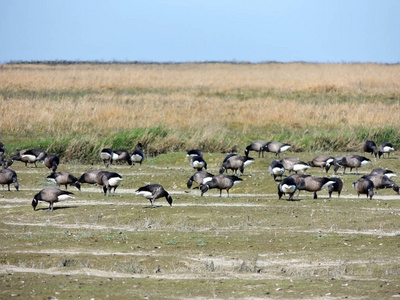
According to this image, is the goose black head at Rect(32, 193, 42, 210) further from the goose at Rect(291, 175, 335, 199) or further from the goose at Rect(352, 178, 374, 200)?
the goose at Rect(352, 178, 374, 200)

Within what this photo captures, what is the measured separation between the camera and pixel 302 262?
516 inches

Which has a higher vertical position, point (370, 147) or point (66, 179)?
point (370, 147)

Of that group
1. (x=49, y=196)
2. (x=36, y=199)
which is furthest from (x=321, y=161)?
(x=36, y=199)

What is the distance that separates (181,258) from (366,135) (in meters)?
20.8

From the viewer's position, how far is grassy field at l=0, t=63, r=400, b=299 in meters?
11.3

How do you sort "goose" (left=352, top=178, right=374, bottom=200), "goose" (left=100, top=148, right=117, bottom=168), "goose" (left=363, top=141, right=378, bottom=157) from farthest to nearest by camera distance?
"goose" (left=363, top=141, right=378, bottom=157)
"goose" (left=100, top=148, right=117, bottom=168)
"goose" (left=352, top=178, right=374, bottom=200)

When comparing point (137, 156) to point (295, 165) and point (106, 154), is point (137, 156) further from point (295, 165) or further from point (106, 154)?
point (295, 165)

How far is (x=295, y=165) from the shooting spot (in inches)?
967

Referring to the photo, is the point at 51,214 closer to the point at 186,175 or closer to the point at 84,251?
the point at 84,251

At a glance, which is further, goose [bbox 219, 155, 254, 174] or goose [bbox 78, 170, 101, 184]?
goose [bbox 219, 155, 254, 174]

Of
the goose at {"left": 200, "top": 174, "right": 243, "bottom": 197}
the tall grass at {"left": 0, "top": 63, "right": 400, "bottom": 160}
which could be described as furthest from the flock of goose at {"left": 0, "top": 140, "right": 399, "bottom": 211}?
the tall grass at {"left": 0, "top": 63, "right": 400, "bottom": 160}

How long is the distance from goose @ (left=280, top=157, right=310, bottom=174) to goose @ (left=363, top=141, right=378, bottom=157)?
204 inches

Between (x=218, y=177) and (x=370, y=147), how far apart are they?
33.4 ft

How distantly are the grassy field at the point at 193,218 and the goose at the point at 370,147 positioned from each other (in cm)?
71
